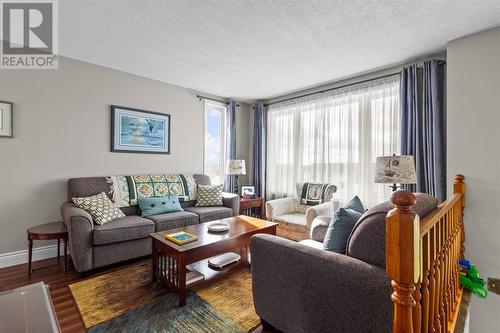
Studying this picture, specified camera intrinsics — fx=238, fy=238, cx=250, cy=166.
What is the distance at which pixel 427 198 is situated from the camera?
1.40 metres

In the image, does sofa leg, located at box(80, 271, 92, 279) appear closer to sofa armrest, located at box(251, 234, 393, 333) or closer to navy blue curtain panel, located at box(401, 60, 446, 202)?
sofa armrest, located at box(251, 234, 393, 333)

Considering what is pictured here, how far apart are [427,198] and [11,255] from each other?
4005 millimetres

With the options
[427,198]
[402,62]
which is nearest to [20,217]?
[427,198]

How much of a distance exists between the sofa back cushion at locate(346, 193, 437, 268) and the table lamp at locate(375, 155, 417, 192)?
4.22 ft

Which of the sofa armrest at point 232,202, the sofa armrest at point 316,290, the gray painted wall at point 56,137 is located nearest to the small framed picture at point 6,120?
the gray painted wall at point 56,137

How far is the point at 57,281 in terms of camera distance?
2.30m

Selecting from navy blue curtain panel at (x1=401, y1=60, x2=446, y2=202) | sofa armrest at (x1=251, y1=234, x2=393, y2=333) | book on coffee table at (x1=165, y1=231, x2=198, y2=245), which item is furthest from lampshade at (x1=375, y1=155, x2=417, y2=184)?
book on coffee table at (x1=165, y1=231, x2=198, y2=245)

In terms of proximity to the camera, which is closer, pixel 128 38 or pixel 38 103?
pixel 128 38

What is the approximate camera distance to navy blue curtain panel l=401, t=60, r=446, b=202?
8.84 ft

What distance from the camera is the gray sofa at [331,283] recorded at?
1090 millimetres

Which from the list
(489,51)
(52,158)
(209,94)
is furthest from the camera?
(209,94)

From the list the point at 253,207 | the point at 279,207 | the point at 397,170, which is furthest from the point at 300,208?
the point at 397,170

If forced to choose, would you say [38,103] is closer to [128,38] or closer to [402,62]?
[128,38]

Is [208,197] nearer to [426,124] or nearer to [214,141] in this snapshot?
[214,141]
